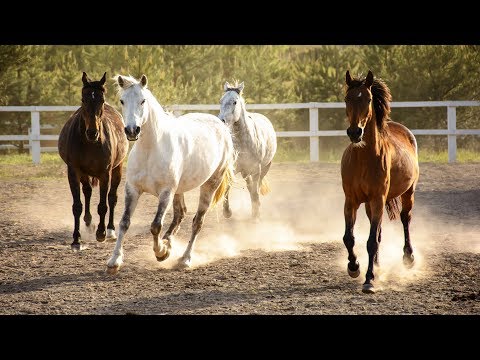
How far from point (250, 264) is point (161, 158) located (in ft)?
5.09

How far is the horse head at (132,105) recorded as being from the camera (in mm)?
6516

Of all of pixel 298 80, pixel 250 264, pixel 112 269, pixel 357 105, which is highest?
pixel 298 80

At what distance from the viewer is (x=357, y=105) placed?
6.24 meters

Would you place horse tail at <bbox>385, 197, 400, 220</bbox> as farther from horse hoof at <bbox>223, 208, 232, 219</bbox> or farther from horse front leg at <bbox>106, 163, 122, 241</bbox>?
horse hoof at <bbox>223, 208, 232, 219</bbox>

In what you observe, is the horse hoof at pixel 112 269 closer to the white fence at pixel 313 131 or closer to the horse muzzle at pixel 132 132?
the horse muzzle at pixel 132 132

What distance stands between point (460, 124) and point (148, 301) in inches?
659

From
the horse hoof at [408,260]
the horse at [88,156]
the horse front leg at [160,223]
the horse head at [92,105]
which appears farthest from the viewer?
the horse at [88,156]

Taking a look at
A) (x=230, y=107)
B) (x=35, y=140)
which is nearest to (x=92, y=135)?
(x=230, y=107)

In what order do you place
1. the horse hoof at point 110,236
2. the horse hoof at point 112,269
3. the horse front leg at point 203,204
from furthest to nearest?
the horse hoof at point 110,236, the horse front leg at point 203,204, the horse hoof at point 112,269

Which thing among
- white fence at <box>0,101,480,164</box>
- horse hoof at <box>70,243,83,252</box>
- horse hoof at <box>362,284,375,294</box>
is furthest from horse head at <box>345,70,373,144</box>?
white fence at <box>0,101,480,164</box>

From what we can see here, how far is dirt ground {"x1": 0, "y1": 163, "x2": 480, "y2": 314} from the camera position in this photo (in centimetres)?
606

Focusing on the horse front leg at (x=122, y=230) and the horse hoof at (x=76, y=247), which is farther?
the horse hoof at (x=76, y=247)

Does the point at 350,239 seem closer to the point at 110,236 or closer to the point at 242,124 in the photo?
the point at 110,236

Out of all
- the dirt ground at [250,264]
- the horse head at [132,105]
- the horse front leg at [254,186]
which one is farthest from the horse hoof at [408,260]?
the horse front leg at [254,186]
